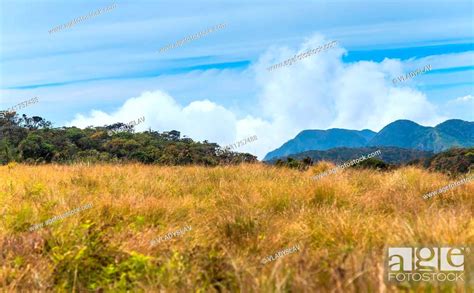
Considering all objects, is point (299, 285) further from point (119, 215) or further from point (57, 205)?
point (57, 205)

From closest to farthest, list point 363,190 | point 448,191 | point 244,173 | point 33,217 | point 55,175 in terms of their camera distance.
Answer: point 33,217 → point 448,191 → point 363,190 → point 55,175 → point 244,173

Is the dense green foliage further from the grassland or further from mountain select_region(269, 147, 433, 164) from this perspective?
the grassland

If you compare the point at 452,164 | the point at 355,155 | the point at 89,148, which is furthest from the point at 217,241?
the point at 89,148

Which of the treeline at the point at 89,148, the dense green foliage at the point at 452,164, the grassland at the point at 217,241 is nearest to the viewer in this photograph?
the grassland at the point at 217,241

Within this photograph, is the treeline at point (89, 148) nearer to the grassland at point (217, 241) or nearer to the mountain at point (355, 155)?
the mountain at point (355, 155)

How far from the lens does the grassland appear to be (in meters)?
3.85

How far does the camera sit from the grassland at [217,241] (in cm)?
385

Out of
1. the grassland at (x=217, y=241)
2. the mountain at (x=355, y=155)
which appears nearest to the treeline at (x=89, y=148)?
the mountain at (x=355, y=155)

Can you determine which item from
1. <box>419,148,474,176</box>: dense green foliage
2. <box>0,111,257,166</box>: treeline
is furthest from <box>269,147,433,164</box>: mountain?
<box>0,111,257,166</box>: treeline

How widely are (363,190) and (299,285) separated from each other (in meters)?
6.55

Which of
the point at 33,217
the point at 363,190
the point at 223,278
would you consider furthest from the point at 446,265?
the point at 363,190

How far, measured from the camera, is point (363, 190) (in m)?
9.68

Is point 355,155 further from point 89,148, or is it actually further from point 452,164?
point 89,148

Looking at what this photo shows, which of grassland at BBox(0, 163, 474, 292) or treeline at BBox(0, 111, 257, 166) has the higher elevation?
treeline at BBox(0, 111, 257, 166)
